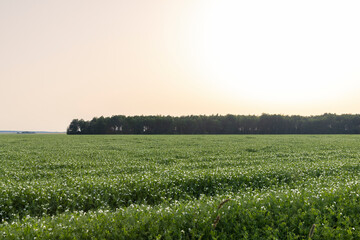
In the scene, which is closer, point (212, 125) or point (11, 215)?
point (11, 215)

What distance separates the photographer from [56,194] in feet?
36.1

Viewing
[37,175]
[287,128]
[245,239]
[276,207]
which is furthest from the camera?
[287,128]

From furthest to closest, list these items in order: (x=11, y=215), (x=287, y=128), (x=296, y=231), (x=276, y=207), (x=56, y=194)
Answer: (x=287, y=128) < (x=56, y=194) < (x=11, y=215) < (x=276, y=207) < (x=296, y=231)

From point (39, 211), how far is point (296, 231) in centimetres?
1010

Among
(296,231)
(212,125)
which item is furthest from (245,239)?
(212,125)

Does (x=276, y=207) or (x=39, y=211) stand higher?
(x=276, y=207)

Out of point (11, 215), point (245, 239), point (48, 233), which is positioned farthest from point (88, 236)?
point (11, 215)

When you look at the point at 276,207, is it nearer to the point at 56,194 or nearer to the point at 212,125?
the point at 56,194

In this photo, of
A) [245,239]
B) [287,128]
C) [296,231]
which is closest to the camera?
[245,239]

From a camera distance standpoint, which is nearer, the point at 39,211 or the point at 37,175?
the point at 39,211

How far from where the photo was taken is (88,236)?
6660mm

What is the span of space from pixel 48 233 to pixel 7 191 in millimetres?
6424

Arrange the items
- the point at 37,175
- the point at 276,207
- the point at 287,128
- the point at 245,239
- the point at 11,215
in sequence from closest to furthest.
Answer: the point at 245,239
the point at 276,207
the point at 11,215
the point at 37,175
the point at 287,128

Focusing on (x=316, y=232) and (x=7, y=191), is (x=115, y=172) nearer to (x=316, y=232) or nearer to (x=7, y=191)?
(x=7, y=191)
